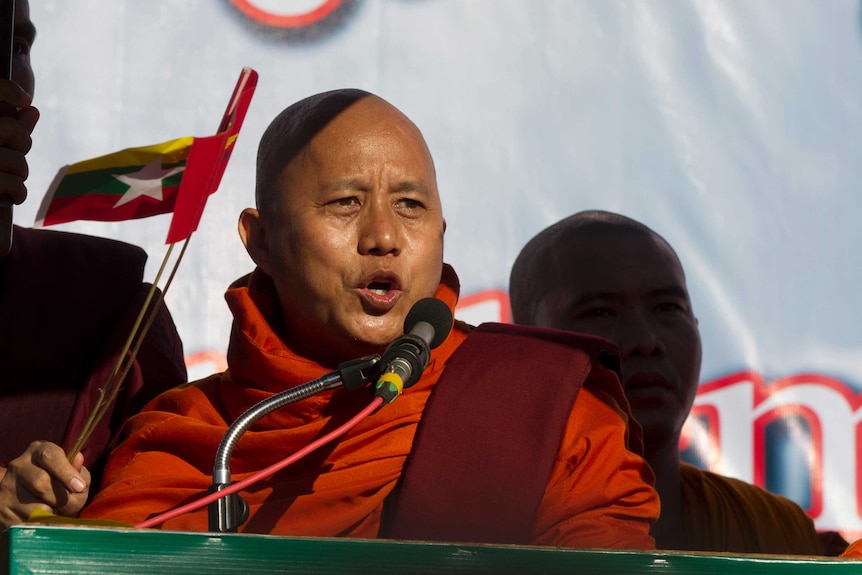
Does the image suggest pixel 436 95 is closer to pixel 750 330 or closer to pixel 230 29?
pixel 230 29

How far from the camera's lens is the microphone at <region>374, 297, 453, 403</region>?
4.75 ft

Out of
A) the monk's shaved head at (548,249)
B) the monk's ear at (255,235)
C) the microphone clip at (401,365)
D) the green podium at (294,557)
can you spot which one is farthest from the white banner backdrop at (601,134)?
the green podium at (294,557)

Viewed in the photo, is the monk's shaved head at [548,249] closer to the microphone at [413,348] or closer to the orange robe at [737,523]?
the orange robe at [737,523]

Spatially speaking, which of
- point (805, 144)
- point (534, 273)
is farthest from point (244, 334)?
point (805, 144)

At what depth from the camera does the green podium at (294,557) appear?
3.44 feet

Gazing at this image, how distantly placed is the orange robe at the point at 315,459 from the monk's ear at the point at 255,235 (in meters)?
0.07

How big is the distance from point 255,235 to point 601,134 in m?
1.27

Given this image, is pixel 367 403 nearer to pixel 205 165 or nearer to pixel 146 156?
pixel 205 165

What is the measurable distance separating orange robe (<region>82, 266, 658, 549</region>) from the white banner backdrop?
1058 mm

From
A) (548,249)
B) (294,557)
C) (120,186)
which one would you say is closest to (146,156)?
(120,186)

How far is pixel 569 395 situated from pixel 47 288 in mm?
992

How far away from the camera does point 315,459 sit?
1.92 metres

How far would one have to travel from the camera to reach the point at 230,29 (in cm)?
318

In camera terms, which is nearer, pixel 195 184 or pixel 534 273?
Answer: pixel 195 184
